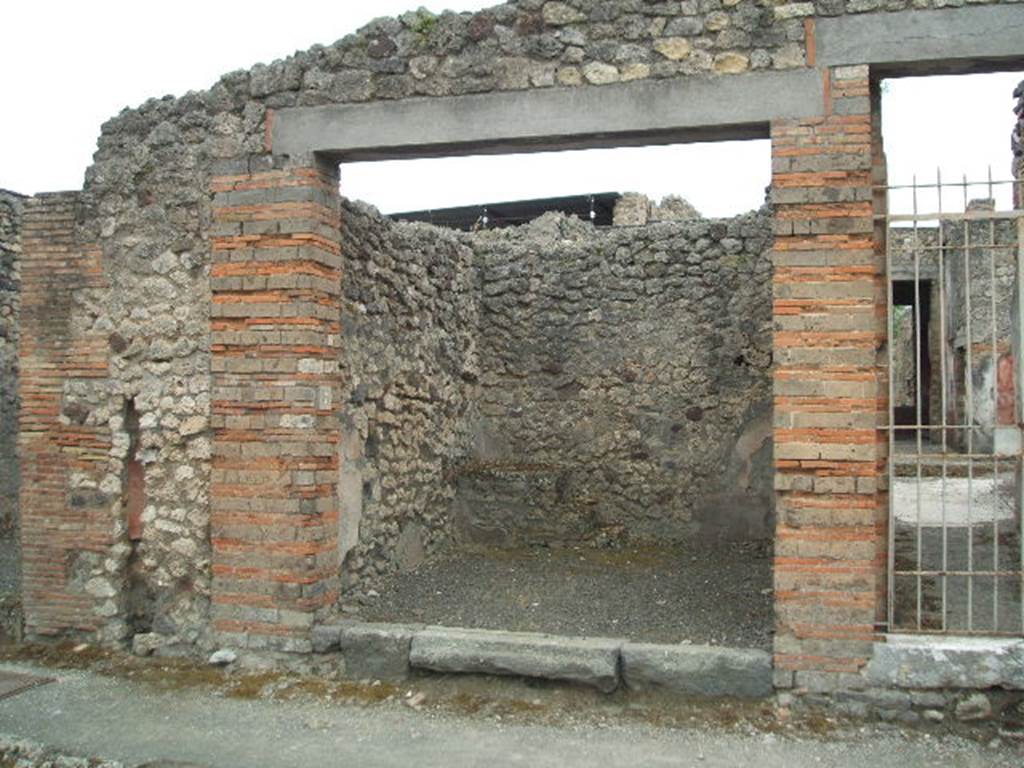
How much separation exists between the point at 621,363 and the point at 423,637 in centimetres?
392

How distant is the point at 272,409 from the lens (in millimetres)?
5281

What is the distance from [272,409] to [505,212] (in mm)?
13950

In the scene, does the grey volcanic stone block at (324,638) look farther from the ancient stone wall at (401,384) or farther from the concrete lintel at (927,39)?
the concrete lintel at (927,39)

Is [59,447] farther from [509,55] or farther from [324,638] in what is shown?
[509,55]

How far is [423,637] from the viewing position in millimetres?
5078

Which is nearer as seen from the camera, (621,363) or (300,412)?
(300,412)

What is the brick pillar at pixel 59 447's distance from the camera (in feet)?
18.6

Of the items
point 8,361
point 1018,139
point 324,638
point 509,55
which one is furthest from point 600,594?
point 8,361

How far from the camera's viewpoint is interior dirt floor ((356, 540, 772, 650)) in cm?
547

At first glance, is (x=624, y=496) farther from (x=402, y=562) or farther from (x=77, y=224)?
(x=77, y=224)

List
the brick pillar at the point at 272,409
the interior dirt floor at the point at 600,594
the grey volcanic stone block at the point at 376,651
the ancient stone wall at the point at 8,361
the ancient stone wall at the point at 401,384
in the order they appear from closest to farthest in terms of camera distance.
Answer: the grey volcanic stone block at the point at 376,651, the brick pillar at the point at 272,409, the interior dirt floor at the point at 600,594, the ancient stone wall at the point at 401,384, the ancient stone wall at the point at 8,361

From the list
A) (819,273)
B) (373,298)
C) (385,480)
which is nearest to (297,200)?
(373,298)

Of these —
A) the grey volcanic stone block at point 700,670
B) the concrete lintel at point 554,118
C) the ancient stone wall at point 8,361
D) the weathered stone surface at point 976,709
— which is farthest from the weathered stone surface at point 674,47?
the ancient stone wall at point 8,361

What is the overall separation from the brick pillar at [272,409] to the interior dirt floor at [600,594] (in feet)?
2.02
